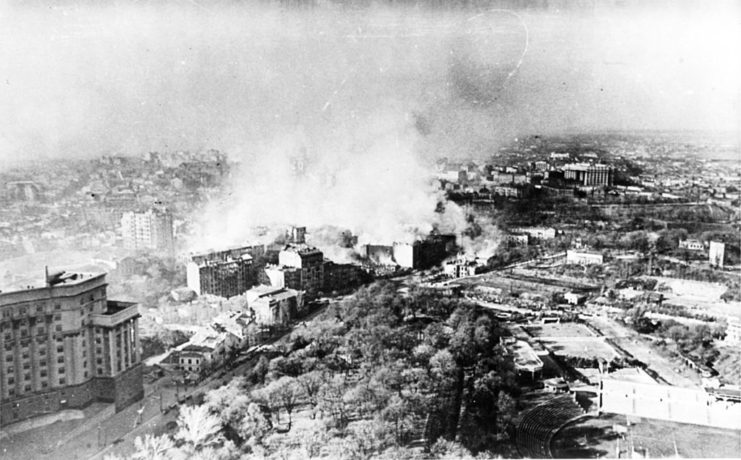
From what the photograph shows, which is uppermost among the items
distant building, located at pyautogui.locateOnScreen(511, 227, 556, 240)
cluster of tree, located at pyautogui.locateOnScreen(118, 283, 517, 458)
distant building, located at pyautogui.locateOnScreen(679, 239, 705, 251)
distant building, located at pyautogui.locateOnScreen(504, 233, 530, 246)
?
distant building, located at pyautogui.locateOnScreen(511, 227, 556, 240)

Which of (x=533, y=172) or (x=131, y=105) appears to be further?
(x=533, y=172)

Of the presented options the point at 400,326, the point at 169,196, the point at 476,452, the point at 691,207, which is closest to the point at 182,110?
the point at 169,196

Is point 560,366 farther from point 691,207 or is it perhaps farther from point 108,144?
point 108,144

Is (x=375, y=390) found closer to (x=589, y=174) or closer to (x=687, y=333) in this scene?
(x=687, y=333)

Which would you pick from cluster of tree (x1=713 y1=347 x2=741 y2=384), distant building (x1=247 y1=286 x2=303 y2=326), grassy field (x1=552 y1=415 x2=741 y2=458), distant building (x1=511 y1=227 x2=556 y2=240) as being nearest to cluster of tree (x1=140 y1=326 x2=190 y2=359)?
distant building (x1=247 y1=286 x2=303 y2=326)

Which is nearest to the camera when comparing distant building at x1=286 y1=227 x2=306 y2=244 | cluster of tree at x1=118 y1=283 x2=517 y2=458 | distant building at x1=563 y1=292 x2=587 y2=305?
cluster of tree at x1=118 y1=283 x2=517 y2=458

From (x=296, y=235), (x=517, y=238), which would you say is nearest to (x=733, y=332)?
(x=517, y=238)

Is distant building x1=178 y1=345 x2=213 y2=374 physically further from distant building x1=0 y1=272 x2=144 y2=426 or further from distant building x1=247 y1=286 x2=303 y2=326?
distant building x1=247 y1=286 x2=303 y2=326
